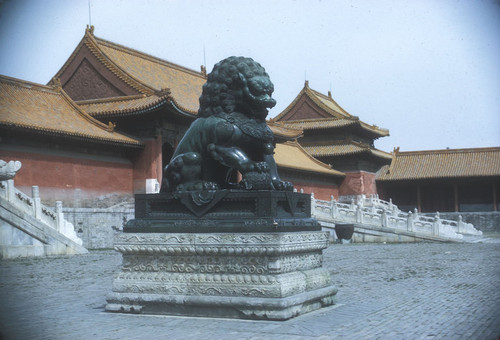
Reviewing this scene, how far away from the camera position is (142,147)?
25.3 m

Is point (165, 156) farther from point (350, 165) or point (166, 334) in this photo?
point (166, 334)

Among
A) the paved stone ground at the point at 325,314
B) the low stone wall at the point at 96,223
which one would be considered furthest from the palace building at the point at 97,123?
the paved stone ground at the point at 325,314

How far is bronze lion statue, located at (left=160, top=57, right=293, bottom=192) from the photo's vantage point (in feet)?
21.4

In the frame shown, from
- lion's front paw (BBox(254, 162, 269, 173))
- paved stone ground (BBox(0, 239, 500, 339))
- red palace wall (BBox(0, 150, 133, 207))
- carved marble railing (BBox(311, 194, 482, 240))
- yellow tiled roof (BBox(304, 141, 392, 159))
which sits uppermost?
yellow tiled roof (BBox(304, 141, 392, 159))

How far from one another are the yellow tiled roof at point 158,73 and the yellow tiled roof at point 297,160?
564 centimetres

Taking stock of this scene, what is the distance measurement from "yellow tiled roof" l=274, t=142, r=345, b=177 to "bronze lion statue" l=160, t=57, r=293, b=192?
79.3 feet

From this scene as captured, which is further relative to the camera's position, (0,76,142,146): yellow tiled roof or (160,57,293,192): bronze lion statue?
(0,76,142,146): yellow tiled roof

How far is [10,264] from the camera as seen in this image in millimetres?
13344

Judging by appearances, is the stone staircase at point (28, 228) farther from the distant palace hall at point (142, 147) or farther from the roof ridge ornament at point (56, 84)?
the roof ridge ornament at point (56, 84)

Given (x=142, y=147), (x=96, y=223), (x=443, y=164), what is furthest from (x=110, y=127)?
(x=443, y=164)

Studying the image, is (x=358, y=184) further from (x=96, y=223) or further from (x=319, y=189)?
(x=96, y=223)

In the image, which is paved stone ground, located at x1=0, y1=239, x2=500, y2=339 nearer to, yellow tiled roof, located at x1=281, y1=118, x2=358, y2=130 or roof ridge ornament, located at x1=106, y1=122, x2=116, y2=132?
roof ridge ornament, located at x1=106, y1=122, x2=116, y2=132

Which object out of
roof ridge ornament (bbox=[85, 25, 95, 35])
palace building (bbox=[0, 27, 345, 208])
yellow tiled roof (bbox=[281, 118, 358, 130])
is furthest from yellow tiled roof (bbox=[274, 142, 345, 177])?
roof ridge ornament (bbox=[85, 25, 95, 35])

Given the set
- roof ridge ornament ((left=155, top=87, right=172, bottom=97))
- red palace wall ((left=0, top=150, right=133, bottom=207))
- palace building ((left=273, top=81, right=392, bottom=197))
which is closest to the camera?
red palace wall ((left=0, top=150, right=133, bottom=207))
